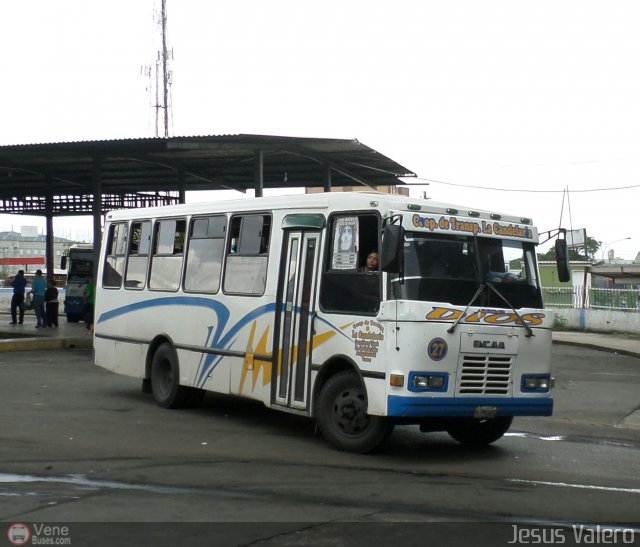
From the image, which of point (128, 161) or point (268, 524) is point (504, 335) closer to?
point (268, 524)

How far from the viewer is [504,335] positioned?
1082 centimetres

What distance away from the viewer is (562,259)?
A: 1204 centimetres

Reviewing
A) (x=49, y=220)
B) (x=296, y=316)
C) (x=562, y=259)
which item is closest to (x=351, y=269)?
(x=296, y=316)

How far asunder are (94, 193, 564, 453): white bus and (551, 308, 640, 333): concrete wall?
957 inches

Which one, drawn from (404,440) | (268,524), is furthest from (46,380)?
(268,524)

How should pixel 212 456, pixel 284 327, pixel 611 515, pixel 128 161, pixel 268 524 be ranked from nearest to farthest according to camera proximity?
pixel 268 524 → pixel 611 515 → pixel 212 456 → pixel 284 327 → pixel 128 161

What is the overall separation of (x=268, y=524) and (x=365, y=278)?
3916mm

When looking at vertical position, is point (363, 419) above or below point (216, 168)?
below

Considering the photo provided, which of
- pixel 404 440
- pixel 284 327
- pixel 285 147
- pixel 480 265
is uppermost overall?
pixel 285 147

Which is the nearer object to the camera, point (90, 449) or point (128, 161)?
point (90, 449)

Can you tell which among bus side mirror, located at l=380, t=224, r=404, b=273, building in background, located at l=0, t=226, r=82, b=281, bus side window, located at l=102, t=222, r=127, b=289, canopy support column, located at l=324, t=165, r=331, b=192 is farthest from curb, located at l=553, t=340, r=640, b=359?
building in background, located at l=0, t=226, r=82, b=281

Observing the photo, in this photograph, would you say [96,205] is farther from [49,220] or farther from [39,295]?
[49,220]

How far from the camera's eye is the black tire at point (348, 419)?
10.6 m

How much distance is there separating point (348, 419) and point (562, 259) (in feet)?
10.9
